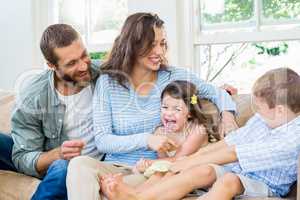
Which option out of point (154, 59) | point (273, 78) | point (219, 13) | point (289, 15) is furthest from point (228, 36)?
point (273, 78)

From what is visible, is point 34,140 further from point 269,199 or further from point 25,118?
point 269,199

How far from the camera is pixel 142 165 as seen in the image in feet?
6.11

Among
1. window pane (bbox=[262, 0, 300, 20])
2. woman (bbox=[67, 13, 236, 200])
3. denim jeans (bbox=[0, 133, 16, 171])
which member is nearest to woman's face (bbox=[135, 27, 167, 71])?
woman (bbox=[67, 13, 236, 200])

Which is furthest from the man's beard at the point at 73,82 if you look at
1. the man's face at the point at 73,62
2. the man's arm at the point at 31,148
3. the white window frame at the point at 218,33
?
the white window frame at the point at 218,33

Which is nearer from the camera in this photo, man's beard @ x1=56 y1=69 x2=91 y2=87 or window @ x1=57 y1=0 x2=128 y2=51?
man's beard @ x1=56 y1=69 x2=91 y2=87

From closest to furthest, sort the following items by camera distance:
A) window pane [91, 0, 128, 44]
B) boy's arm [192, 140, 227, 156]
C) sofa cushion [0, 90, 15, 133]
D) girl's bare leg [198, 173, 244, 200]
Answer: girl's bare leg [198, 173, 244, 200] → boy's arm [192, 140, 227, 156] → sofa cushion [0, 90, 15, 133] → window pane [91, 0, 128, 44]

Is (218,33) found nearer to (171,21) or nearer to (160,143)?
(171,21)

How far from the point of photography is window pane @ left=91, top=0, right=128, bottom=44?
10.5ft

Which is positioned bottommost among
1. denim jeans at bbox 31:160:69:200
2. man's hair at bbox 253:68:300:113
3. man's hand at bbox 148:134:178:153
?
denim jeans at bbox 31:160:69:200

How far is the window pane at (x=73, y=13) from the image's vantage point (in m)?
3.34

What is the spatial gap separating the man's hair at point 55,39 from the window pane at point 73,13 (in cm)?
120

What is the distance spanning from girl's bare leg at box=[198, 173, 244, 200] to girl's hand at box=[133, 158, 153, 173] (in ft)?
1.05

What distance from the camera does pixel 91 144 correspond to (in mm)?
2115

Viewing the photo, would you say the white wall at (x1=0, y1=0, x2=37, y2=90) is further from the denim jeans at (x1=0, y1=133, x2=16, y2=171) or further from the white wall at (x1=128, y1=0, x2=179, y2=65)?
the denim jeans at (x1=0, y1=133, x2=16, y2=171)
